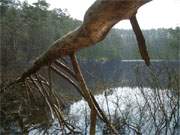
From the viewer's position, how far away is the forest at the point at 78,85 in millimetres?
3625

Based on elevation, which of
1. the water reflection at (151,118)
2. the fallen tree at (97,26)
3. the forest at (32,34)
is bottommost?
the fallen tree at (97,26)

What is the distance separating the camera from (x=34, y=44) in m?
38.7

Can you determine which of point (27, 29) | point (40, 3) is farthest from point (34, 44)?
point (40, 3)

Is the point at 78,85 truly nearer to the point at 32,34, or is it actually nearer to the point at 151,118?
the point at 151,118

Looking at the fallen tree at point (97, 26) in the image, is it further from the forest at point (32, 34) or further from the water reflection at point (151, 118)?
the forest at point (32, 34)

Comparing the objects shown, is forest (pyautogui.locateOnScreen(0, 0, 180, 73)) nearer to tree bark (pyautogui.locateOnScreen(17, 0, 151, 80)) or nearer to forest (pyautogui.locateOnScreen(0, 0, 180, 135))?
forest (pyautogui.locateOnScreen(0, 0, 180, 135))

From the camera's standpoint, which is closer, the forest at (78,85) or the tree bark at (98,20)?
the tree bark at (98,20)

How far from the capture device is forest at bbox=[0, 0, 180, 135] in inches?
143

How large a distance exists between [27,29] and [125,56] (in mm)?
34444

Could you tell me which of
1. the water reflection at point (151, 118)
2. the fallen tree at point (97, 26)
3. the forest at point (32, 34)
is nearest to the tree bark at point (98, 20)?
the fallen tree at point (97, 26)

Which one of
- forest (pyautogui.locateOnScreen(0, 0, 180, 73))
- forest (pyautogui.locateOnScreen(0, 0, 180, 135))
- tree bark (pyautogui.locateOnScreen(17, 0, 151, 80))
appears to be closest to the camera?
tree bark (pyautogui.locateOnScreen(17, 0, 151, 80))

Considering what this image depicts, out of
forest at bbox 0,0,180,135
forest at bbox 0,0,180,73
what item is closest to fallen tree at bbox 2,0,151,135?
forest at bbox 0,0,180,135

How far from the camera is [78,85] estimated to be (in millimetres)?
3363

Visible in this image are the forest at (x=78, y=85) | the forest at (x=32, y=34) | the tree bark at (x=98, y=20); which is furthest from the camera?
the forest at (x=32, y=34)
